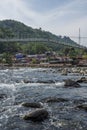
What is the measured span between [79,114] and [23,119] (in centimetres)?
525

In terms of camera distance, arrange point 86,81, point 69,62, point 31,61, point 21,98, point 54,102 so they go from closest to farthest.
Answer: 1. point 54,102
2. point 21,98
3. point 86,81
4. point 69,62
5. point 31,61

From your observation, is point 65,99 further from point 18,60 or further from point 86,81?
point 18,60

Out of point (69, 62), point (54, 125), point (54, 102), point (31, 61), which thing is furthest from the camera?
point (31, 61)

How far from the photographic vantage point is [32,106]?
32094 millimetres

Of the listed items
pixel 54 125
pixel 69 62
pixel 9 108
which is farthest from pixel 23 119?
pixel 69 62

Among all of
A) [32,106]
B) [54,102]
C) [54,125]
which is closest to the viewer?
[54,125]

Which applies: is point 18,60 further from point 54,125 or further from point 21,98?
point 54,125

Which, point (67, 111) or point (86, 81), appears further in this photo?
point (86, 81)

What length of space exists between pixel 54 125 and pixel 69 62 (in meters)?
138

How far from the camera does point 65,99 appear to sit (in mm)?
38281

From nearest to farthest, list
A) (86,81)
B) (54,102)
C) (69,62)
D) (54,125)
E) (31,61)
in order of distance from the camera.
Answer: (54,125), (54,102), (86,81), (69,62), (31,61)

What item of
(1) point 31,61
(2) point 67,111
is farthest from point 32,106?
(1) point 31,61

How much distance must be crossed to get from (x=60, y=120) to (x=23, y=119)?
3.12 m

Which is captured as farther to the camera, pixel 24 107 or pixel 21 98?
pixel 21 98
